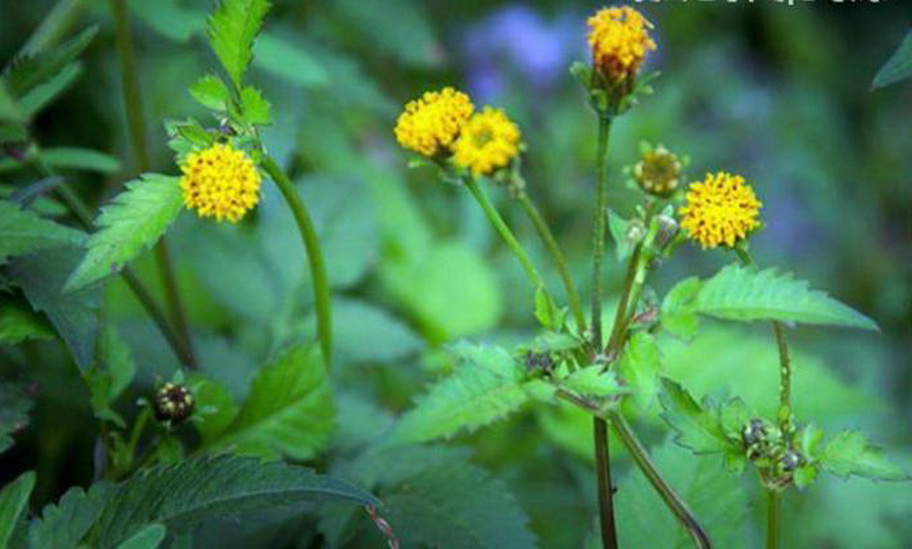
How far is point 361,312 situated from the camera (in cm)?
163

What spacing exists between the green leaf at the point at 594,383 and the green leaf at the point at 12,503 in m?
0.44

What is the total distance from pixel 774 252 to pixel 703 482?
1.60 m

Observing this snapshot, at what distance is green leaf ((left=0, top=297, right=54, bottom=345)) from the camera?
98 cm

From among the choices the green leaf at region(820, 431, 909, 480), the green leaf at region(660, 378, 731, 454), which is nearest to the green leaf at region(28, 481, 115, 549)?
the green leaf at region(660, 378, 731, 454)

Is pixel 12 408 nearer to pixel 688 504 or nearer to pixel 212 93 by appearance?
pixel 212 93

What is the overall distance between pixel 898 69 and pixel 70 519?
0.78 meters

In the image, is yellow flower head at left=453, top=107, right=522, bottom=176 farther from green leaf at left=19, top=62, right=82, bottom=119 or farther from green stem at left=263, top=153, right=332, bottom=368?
green leaf at left=19, top=62, right=82, bottom=119

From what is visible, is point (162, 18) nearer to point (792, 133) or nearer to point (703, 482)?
point (703, 482)

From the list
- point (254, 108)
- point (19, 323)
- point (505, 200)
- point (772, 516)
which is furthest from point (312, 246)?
point (505, 200)

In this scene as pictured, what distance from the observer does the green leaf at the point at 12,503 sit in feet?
2.92

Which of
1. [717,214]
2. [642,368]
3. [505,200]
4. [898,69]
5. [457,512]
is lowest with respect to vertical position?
[457,512]

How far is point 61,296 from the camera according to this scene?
1008 mm

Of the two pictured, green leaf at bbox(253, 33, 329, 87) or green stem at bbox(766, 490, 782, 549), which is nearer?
green stem at bbox(766, 490, 782, 549)

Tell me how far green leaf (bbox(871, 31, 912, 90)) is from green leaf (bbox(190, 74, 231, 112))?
0.55 metres
